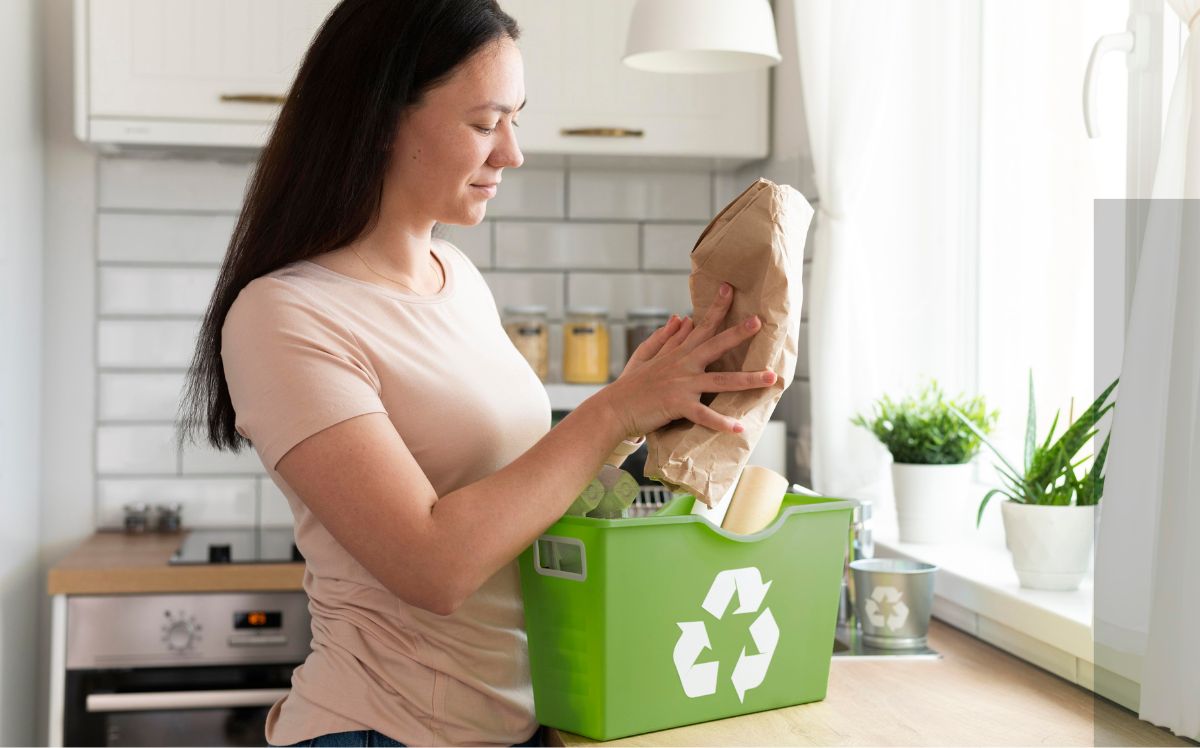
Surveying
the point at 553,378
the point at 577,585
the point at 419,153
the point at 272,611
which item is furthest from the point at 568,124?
the point at 577,585

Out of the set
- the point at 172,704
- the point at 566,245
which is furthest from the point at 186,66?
the point at 172,704

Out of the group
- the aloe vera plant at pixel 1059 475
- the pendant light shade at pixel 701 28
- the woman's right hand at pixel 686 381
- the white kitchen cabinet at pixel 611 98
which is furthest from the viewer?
the white kitchen cabinet at pixel 611 98

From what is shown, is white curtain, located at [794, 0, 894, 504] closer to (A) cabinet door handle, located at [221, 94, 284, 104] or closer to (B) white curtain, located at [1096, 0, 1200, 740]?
(B) white curtain, located at [1096, 0, 1200, 740]

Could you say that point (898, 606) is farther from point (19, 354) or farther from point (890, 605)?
point (19, 354)

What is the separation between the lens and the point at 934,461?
163 centimetres

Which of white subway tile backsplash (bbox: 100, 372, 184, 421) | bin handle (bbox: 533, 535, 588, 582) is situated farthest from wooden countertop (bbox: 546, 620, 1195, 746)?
white subway tile backsplash (bbox: 100, 372, 184, 421)

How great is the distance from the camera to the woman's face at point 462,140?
1056mm

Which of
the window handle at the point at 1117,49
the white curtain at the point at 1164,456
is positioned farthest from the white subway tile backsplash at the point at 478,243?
the white curtain at the point at 1164,456

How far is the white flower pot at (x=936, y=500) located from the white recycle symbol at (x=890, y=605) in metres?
0.30

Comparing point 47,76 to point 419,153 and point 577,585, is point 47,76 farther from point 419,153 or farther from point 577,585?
point 577,585

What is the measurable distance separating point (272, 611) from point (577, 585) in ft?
3.84

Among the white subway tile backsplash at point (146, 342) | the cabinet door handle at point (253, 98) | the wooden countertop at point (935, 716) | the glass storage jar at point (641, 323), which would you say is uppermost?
the cabinet door handle at point (253, 98)

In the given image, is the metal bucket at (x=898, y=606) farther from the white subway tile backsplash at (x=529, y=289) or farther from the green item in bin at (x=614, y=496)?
the white subway tile backsplash at (x=529, y=289)

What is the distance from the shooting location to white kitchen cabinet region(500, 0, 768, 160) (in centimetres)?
218
